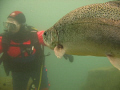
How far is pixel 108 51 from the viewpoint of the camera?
3.89 ft

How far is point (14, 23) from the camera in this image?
5410 mm

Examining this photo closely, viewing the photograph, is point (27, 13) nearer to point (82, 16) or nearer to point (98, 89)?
point (98, 89)

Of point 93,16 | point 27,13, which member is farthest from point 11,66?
point 27,13

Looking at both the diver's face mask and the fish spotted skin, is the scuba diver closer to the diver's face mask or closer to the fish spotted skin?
the diver's face mask

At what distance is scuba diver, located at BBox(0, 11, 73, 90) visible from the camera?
15.5ft

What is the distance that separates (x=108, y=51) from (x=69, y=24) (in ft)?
1.59

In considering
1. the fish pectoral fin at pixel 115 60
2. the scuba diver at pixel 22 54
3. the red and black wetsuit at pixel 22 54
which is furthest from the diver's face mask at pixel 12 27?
the fish pectoral fin at pixel 115 60

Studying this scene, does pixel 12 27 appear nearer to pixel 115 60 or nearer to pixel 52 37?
pixel 52 37

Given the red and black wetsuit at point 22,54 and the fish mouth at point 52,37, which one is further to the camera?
the red and black wetsuit at point 22,54

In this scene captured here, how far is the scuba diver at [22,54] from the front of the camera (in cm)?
472

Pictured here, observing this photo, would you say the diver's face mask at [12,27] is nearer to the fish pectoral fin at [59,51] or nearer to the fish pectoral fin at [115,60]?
the fish pectoral fin at [59,51]

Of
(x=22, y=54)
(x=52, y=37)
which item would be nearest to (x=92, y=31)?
(x=52, y=37)

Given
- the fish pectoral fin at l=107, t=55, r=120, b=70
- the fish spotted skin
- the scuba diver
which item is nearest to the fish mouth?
the fish spotted skin

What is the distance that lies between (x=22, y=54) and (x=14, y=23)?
64.1 inches
